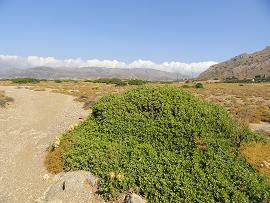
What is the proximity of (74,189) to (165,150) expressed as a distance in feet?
12.9

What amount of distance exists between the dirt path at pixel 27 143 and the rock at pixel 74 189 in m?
0.55

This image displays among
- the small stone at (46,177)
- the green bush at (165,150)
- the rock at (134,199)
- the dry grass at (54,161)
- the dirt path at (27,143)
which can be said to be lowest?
the dirt path at (27,143)

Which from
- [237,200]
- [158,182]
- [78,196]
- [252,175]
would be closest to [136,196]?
[158,182]

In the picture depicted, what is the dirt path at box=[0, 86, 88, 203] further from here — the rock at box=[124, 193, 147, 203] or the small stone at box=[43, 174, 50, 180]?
the rock at box=[124, 193, 147, 203]

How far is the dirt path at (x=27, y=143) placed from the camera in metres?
12.3

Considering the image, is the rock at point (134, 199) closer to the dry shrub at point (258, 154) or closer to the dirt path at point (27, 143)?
the dirt path at point (27, 143)

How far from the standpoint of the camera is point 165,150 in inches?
517

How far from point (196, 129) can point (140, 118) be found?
2829 mm

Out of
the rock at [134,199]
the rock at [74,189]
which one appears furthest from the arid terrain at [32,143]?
the rock at [134,199]

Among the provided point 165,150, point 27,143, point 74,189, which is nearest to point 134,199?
point 74,189

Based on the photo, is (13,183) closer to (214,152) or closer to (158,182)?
(158,182)

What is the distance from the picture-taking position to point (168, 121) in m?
14.3

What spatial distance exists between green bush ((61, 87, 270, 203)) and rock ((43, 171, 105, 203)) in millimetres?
394

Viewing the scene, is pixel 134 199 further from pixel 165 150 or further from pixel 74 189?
pixel 165 150
